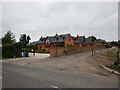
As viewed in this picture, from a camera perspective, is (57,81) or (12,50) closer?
(57,81)

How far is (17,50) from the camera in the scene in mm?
22766

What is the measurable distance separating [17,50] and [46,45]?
30.4 metres

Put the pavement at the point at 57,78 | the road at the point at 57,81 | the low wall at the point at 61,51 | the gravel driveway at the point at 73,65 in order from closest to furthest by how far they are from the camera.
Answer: the road at the point at 57,81
the pavement at the point at 57,78
the gravel driveway at the point at 73,65
the low wall at the point at 61,51

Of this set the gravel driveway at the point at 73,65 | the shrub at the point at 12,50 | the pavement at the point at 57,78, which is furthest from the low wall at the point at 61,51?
the pavement at the point at 57,78

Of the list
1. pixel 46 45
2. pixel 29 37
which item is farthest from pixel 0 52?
pixel 29 37

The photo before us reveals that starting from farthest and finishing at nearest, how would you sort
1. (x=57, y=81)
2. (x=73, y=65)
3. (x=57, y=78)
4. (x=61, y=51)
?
(x=61, y=51)
(x=73, y=65)
(x=57, y=78)
(x=57, y=81)

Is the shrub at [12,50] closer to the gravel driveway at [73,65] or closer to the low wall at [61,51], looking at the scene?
the gravel driveway at [73,65]

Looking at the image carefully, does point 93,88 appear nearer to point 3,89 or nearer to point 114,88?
point 114,88

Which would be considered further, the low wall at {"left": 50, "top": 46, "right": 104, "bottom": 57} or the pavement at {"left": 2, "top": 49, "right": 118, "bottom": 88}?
the low wall at {"left": 50, "top": 46, "right": 104, "bottom": 57}

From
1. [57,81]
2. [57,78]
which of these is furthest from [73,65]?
[57,81]

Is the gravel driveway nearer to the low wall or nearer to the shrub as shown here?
the low wall

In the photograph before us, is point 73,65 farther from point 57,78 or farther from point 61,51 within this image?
point 61,51

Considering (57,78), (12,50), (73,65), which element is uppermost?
(12,50)

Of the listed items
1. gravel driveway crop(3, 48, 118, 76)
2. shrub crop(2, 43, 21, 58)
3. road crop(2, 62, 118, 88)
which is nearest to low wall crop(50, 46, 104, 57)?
gravel driveway crop(3, 48, 118, 76)
